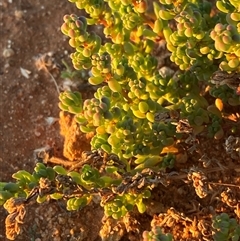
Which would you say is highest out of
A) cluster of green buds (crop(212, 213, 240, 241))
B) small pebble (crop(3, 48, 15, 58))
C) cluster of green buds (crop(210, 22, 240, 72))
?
cluster of green buds (crop(210, 22, 240, 72))

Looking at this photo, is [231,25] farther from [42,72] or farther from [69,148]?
[42,72]

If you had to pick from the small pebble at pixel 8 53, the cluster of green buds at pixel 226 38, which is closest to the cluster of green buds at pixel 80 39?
the cluster of green buds at pixel 226 38

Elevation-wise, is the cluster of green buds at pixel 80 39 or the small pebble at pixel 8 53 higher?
the cluster of green buds at pixel 80 39

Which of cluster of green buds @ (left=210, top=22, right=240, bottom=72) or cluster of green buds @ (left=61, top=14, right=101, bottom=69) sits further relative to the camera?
cluster of green buds @ (left=61, top=14, right=101, bottom=69)

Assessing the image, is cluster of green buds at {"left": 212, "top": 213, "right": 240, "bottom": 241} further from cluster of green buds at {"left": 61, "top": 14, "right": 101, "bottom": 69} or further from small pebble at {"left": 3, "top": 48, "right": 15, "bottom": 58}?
small pebble at {"left": 3, "top": 48, "right": 15, "bottom": 58}

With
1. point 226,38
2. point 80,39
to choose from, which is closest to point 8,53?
point 80,39

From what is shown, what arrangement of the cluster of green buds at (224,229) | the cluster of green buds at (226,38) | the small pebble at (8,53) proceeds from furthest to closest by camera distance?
the small pebble at (8,53)
the cluster of green buds at (224,229)
the cluster of green buds at (226,38)

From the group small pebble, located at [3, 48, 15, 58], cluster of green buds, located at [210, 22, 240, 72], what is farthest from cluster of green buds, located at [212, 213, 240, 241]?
small pebble, located at [3, 48, 15, 58]

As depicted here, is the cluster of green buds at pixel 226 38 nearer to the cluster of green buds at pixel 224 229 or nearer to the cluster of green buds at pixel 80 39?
the cluster of green buds at pixel 80 39

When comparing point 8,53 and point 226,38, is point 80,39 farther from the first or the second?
point 8,53
